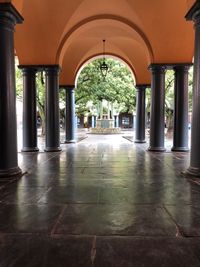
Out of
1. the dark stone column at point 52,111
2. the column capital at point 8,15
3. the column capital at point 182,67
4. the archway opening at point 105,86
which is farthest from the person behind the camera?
the archway opening at point 105,86

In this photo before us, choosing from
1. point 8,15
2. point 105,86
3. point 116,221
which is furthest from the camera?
point 105,86

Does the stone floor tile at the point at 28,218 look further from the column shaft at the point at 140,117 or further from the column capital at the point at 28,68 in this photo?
the column shaft at the point at 140,117

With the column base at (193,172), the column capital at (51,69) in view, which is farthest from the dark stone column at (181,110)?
the column base at (193,172)

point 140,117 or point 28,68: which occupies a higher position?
point 28,68

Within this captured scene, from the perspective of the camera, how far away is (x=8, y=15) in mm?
5840

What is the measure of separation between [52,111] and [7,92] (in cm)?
567

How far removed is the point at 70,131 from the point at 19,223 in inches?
542

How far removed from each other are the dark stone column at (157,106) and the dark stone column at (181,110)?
60 cm

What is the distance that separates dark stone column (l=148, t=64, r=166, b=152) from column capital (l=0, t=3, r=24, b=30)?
21.8 ft

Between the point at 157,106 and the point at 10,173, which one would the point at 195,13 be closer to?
the point at 10,173

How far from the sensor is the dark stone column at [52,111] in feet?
37.7

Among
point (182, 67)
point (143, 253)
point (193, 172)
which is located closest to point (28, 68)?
point (182, 67)

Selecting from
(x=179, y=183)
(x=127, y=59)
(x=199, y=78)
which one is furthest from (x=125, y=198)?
(x=127, y=59)

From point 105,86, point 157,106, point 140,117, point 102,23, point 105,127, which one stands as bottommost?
point 105,127
